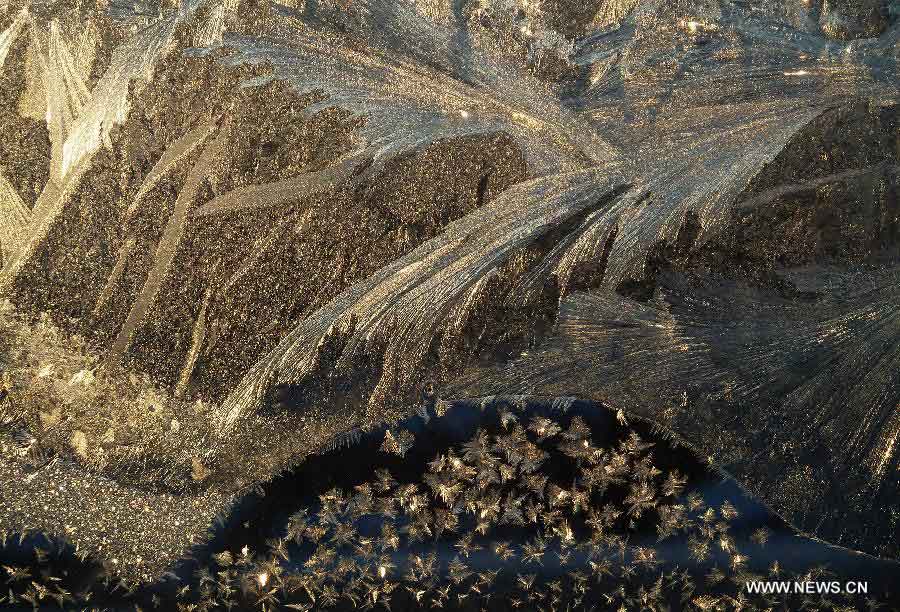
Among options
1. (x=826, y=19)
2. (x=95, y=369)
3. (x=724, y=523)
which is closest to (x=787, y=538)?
(x=724, y=523)

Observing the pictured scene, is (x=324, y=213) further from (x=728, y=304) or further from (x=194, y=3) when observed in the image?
(x=728, y=304)

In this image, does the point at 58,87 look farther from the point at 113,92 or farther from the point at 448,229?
the point at 448,229

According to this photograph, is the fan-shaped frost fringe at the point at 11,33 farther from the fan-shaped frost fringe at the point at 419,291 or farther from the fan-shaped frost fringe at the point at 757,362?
the fan-shaped frost fringe at the point at 757,362

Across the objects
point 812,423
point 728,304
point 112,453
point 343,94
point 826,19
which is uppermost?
point 826,19

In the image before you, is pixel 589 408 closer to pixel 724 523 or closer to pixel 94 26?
pixel 724 523

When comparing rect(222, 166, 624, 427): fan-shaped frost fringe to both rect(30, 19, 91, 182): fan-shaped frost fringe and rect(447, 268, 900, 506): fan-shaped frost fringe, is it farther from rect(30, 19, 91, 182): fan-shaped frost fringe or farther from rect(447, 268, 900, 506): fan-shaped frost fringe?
rect(30, 19, 91, 182): fan-shaped frost fringe

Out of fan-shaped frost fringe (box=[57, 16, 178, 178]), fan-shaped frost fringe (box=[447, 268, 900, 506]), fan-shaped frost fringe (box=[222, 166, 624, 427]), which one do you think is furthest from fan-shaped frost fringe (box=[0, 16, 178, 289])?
fan-shaped frost fringe (box=[447, 268, 900, 506])

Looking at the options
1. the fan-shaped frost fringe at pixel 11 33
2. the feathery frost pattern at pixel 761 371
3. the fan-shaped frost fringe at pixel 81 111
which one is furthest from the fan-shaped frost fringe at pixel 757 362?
the fan-shaped frost fringe at pixel 11 33

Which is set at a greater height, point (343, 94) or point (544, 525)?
point (343, 94)
